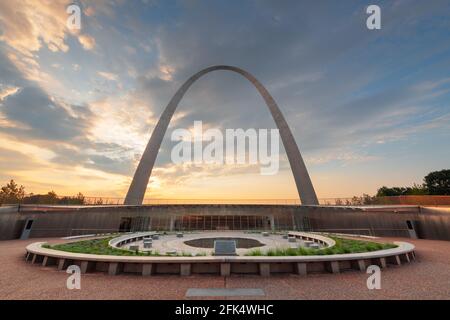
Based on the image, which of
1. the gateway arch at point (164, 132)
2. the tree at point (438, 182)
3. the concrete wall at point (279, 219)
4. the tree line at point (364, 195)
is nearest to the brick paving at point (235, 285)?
the concrete wall at point (279, 219)

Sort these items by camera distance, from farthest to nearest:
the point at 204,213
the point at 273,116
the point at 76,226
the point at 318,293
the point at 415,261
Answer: the point at 273,116, the point at 204,213, the point at 76,226, the point at 415,261, the point at 318,293

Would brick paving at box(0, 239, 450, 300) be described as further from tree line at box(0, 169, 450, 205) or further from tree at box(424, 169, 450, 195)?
tree at box(424, 169, 450, 195)

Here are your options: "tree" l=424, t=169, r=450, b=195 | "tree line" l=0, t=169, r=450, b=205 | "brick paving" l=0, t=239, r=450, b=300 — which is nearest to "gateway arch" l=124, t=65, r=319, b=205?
"tree line" l=0, t=169, r=450, b=205

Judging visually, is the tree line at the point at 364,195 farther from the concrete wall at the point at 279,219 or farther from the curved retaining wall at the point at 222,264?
the curved retaining wall at the point at 222,264

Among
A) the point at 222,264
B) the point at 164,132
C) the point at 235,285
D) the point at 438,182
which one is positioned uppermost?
the point at 164,132

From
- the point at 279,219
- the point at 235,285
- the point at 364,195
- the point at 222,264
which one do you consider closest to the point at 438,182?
the point at 364,195

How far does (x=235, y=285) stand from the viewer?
26.7 ft

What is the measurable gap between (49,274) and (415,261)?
728 inches

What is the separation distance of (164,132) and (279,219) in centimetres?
3405

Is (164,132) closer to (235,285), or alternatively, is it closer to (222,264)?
(222,264)

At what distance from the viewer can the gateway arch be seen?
46062 mm
